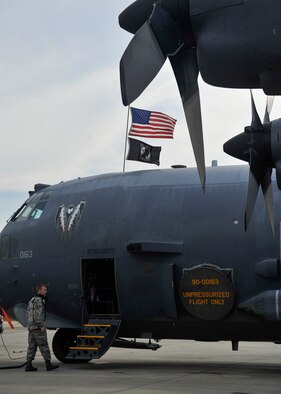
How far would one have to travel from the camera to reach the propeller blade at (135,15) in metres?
8.81

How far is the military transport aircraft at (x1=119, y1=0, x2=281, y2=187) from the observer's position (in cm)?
784

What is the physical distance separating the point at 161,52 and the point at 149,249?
29.0 ft

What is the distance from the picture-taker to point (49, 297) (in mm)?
18453

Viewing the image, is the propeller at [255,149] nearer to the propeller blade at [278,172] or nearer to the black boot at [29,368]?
the propeller blade at [278,172]

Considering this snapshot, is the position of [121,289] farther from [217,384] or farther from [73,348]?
[217,384]

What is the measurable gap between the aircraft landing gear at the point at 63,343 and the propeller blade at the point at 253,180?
940cm

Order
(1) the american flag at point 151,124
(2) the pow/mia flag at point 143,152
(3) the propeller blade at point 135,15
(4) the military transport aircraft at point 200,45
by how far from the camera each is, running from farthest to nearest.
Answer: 1. (1) the american flag at point 151,124
2. (2) the pow/mia flag at point 143,152
3. (3) the propeller blade at point 135,15
4. (4) the military transport aircraft at point 200,45

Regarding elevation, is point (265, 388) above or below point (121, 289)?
below

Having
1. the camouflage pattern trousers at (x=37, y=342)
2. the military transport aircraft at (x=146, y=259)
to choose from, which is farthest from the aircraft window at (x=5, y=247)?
the camouflage pattern trousers at (x=37, y=342)

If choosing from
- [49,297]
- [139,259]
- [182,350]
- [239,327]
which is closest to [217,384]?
[239,327]

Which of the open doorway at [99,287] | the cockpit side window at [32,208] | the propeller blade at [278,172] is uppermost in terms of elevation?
the cockpit side window at [32,208]

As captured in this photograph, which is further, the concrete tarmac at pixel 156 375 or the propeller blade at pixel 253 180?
the concrete tarmac at pixel 156 375

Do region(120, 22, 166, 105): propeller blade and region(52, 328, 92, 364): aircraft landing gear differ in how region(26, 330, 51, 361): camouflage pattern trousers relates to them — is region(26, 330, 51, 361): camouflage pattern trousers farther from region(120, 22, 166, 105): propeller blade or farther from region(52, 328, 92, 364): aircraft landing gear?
region(120, 22, 166, 105): propeller blade

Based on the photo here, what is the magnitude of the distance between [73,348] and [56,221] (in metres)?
3.77
